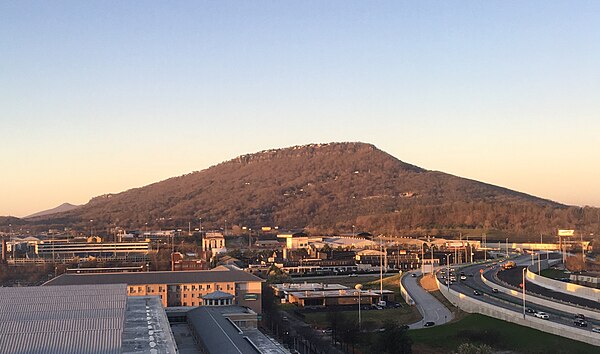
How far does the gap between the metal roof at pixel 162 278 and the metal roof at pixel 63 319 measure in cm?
1379

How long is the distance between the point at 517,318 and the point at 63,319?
73.8ft

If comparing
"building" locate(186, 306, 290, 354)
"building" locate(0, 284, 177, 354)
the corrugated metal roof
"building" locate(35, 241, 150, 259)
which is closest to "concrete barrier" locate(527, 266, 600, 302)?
"building" locate(186, 306, 290, 354)

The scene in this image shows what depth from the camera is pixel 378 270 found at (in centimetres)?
7925

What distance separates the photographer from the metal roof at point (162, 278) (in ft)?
163

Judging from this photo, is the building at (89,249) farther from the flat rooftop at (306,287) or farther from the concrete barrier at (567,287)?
the concrete barrier at (567,287)

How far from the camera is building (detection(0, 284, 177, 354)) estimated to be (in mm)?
24469

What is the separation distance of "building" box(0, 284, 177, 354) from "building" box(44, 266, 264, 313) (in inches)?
457

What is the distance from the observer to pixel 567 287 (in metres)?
46.8

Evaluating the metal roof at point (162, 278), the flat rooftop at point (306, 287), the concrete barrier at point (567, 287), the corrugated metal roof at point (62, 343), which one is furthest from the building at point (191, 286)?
the corrugated metal roof at point (62, 343)

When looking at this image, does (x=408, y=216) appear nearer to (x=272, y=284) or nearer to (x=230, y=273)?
(x=272, y=284)

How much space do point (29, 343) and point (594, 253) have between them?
69.1 m

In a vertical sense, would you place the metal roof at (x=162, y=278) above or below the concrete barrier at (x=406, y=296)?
above

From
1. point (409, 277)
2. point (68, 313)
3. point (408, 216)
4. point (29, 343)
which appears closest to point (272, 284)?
point (409, 277)

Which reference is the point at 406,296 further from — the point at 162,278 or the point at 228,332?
the point at 228,332
